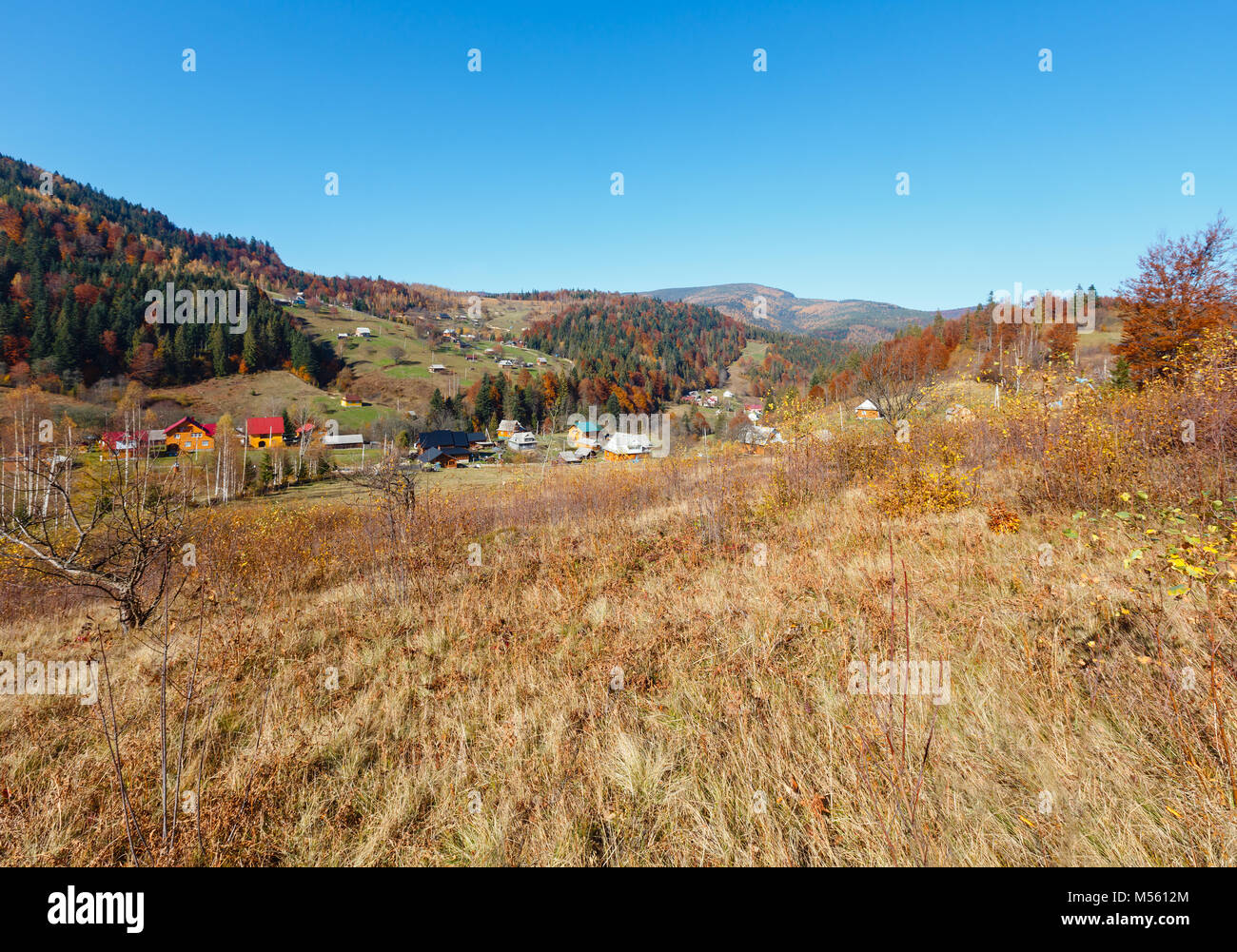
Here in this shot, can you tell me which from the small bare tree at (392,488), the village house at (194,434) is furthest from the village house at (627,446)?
the small bare tree at (392,488)

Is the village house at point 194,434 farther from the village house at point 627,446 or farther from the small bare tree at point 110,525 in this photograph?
the small bare tree at point 110,525

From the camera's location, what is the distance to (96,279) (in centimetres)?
7994

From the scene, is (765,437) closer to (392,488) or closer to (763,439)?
(763,439)

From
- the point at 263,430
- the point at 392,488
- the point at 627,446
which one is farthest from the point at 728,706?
the point at 263,430

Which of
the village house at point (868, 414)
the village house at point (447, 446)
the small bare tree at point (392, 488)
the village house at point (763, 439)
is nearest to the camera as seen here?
the small bare tree at point (392, 488)

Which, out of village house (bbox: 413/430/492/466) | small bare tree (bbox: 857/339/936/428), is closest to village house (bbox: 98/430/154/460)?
small bare tree (bbox: 857/339/936/428)

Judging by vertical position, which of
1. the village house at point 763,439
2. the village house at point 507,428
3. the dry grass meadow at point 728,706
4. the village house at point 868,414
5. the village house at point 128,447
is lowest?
the dry grass meadow at point 728,706

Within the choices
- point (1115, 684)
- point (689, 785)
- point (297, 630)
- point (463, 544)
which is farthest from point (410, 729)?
point (463, 544)

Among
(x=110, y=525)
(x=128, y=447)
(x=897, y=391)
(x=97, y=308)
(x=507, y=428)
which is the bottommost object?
(x=110, y=525)

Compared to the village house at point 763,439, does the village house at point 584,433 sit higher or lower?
higher

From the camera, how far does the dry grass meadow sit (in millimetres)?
2275

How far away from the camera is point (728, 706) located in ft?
10.9

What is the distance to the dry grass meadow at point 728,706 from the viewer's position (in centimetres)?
228
